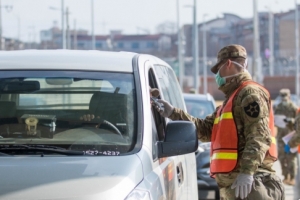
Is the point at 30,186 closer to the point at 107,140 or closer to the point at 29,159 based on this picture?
the point at 29,159

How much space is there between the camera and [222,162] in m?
5.38

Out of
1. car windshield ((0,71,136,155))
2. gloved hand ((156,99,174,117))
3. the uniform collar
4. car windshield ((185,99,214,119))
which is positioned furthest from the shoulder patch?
car windshield ((185,99,214,119))

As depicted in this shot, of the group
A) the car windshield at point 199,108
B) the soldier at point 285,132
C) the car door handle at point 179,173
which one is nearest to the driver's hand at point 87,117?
the car door handle at point 179,173

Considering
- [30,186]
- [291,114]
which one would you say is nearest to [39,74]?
[30,186]

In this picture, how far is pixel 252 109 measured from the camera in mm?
5289

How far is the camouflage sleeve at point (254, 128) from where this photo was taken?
16.7 ft

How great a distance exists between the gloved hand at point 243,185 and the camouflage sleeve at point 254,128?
0.03 m

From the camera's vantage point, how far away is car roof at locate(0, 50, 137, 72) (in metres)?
5.19

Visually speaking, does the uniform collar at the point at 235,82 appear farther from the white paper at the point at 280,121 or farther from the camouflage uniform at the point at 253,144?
the white paper at the point at 280,121

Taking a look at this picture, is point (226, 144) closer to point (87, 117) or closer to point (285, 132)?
point (87, 117)

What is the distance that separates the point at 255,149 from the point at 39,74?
1.46 metres

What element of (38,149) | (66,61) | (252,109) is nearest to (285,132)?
(252,109)

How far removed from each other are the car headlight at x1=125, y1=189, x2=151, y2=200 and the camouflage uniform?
3.42 ft

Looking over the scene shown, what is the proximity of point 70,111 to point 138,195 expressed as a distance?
1.20 m
